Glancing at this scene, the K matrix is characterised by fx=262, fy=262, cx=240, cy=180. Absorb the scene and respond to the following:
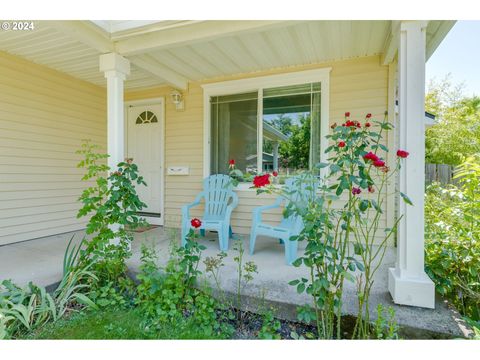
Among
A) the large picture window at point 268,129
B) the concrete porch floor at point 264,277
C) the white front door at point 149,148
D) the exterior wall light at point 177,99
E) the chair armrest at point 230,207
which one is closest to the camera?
the concrete porch floor at point 264,277

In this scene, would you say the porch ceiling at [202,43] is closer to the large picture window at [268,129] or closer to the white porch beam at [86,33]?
the white porch beam at [86,33]

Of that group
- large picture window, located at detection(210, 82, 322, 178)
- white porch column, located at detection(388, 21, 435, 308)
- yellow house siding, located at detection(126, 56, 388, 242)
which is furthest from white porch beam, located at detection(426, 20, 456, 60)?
large picture window, located at detection(210, 82, 322, 178)

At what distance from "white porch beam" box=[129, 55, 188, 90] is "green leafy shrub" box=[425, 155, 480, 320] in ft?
11.6

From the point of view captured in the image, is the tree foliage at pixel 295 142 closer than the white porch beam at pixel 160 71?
No

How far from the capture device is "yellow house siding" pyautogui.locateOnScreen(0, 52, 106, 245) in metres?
3.47

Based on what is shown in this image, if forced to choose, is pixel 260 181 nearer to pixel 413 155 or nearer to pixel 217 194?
pixel 413 155

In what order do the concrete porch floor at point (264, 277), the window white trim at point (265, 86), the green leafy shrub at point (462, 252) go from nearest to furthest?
the concrete porch floor at point (264, 277)
the green leafy shrub at point (462, 252)
the window white trim at point (265, 86)

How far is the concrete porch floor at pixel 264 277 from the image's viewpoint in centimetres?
167

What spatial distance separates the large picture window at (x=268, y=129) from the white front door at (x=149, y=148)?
1056mm

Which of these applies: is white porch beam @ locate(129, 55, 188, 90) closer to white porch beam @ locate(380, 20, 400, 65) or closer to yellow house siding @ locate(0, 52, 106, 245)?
yellow house siding @ locate(0, 52, 106, 245)

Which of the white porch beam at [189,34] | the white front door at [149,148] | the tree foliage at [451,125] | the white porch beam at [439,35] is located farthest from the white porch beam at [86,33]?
the tree foliage at [451,125]

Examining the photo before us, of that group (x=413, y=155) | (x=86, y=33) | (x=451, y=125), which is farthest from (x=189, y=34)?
(x=451, y=125)
